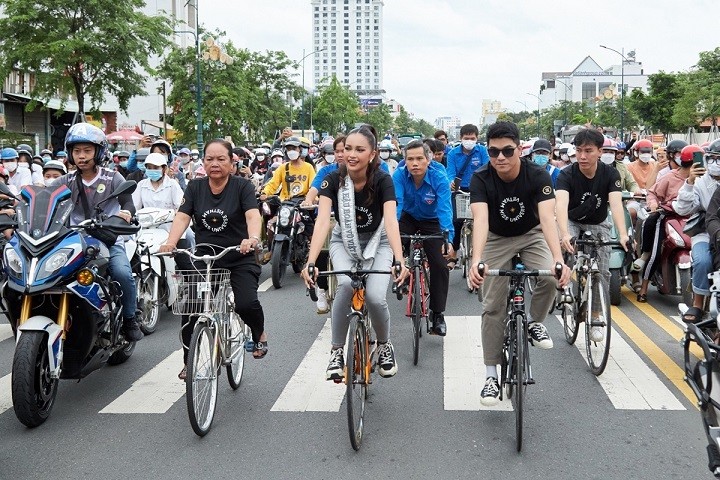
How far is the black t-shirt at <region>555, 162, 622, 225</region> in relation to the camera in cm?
688

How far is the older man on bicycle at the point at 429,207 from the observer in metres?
7.53

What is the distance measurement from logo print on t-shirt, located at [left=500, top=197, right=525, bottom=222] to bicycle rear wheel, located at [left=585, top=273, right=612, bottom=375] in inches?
53.2

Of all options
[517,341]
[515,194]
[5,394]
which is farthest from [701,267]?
[5,394]

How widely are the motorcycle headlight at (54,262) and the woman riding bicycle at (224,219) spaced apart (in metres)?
0.72

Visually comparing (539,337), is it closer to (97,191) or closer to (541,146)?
(97,191)

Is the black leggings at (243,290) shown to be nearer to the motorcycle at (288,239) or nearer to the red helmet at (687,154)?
the motorcycle at (288,239)

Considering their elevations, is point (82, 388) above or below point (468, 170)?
below

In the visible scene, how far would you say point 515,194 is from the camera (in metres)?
5.45

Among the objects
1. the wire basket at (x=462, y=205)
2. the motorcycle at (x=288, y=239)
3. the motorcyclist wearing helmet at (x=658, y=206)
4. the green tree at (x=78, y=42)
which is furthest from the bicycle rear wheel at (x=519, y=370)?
the green tree at (x=78, y=42)

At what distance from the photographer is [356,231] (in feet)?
18.2

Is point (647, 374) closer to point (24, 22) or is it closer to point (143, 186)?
point (143, 186)

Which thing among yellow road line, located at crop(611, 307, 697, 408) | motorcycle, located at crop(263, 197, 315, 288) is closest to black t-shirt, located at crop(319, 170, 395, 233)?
yellow road line, located at crop(611, 307, 697, 408)

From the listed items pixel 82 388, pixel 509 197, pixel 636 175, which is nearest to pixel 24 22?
pixel 636 175

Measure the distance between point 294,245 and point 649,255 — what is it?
4.85 metres
